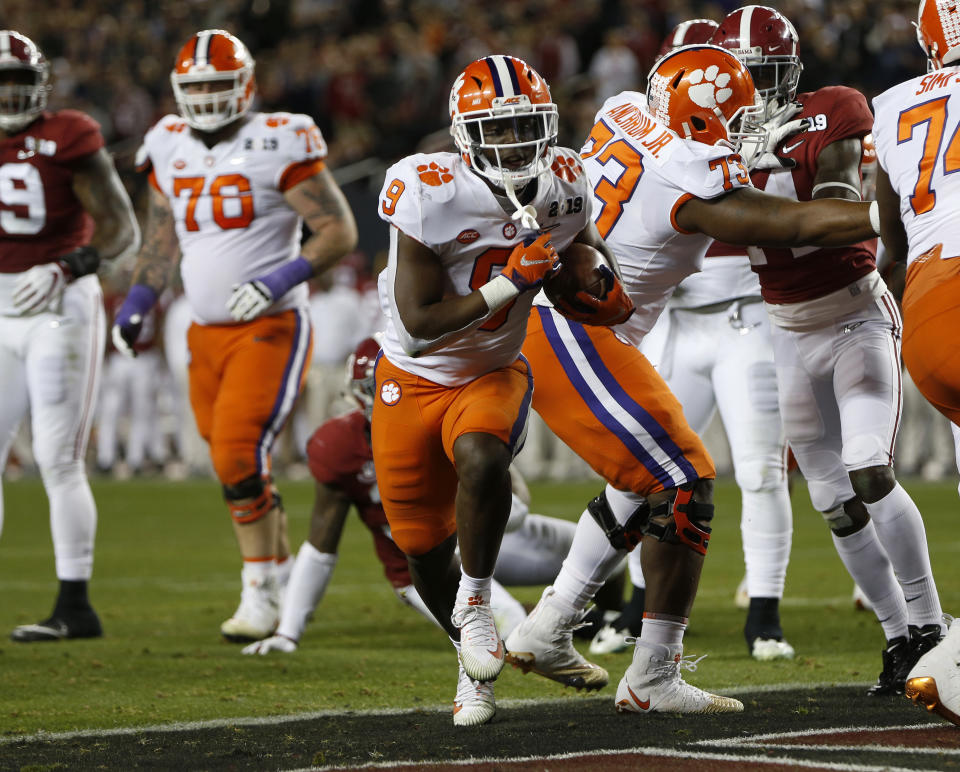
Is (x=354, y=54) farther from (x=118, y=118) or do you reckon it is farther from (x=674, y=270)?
(x=674, y=270)

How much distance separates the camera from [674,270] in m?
4.11

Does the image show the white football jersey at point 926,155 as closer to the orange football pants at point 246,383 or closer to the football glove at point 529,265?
the football glove at point 529,265

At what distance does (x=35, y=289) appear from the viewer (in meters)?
5.55

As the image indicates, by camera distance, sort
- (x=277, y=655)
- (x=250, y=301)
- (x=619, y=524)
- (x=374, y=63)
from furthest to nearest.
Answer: (x=374, y=63)
(x=250, y=301)
(x=277, y=655)
(x=619, y=524)

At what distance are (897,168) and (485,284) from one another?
102 centimetres

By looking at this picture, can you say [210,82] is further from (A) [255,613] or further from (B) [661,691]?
(B) [661,691]

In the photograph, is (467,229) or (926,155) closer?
(926,155)

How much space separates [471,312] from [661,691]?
1138 millimetres

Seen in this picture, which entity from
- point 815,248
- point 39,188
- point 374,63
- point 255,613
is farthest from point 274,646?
point 374,63

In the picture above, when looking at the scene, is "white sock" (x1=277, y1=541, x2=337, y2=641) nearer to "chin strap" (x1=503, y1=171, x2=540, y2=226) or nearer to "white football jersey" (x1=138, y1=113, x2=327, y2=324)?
"white football jersey" (x1=138, y1=113, x2=327, y2=324)

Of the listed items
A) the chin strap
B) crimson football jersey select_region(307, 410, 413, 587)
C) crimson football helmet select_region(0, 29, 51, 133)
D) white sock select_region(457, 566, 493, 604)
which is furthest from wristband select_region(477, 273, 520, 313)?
crimson football helmet select_region(0, 29, 51, 133)

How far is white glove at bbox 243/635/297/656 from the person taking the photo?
5.14m

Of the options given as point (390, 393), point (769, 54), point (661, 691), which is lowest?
point (661, 691)

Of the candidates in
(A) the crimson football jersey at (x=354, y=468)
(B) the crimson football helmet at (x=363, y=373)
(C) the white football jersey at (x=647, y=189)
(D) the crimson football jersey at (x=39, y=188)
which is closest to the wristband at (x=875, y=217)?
(C) the white football jersey at (x=647, y=189)
